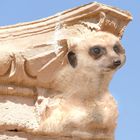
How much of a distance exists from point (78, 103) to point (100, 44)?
592mm

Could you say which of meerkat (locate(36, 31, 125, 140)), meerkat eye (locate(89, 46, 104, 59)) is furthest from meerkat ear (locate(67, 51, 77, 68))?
meerkat eye (locate(89, 46, 104, 59))

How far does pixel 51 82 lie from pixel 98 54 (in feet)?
1.74

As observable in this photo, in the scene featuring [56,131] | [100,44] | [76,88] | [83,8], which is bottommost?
[56,131]

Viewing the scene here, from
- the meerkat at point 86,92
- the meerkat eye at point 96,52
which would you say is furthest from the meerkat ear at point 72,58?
the meerkat eye at point 96,52

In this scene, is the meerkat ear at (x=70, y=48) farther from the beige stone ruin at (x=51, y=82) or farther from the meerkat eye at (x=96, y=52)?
the meerkat eye at (x=96, y=52)

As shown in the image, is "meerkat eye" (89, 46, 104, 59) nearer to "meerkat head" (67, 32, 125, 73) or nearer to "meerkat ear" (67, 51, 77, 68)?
"meerkat head" (67, 32, 125, 73)

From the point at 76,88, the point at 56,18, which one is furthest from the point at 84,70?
the point at 56,18

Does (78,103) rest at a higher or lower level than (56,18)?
lower

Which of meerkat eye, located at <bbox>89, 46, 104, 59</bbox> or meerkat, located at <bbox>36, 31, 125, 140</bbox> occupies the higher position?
meerkat eye, located at <bbox>89, 46, 104, 59</bbox>

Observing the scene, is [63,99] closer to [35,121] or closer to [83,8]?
[35,121]

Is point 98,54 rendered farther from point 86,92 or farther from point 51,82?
point 51,82

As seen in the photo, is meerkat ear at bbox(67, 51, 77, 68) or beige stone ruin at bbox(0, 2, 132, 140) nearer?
beige stone ruin at bbox(0, 2, 132, 140)

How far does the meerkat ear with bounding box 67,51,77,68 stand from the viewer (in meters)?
6.12

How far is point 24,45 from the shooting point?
20.1 ft
